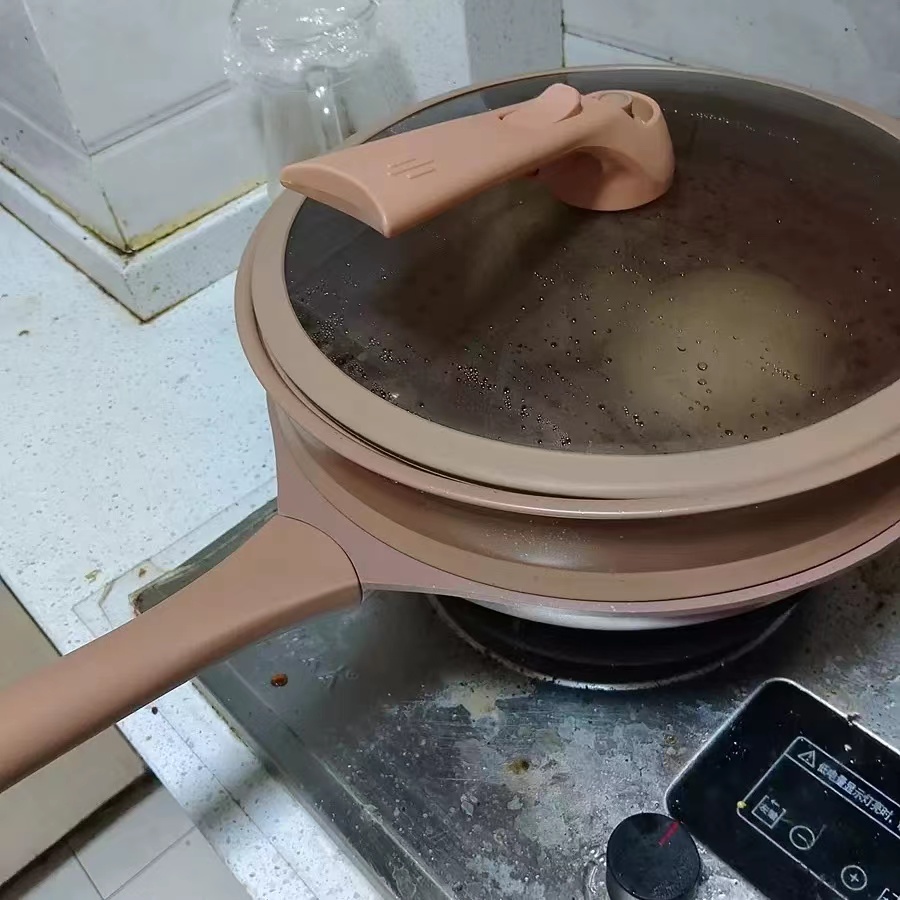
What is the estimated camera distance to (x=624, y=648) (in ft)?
1.77

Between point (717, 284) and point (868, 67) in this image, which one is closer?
point (717, 284)

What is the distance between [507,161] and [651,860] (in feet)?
1.08

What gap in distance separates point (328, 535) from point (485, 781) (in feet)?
0.56

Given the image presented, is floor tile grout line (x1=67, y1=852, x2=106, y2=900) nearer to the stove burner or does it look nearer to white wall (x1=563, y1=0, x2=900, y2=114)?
the stove burner

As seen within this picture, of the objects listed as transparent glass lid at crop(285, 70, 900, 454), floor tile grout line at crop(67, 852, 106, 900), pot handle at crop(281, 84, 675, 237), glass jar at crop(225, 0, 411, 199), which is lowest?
floor tile grout line at crop(67, 852, 106, 900)

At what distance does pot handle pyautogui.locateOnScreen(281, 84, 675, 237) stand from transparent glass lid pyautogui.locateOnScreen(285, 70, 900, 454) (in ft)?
0.06

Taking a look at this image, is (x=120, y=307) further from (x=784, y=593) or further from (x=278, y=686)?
(x=784, y=593)

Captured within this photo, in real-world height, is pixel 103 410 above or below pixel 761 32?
below

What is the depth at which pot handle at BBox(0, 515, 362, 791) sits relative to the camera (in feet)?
1.16

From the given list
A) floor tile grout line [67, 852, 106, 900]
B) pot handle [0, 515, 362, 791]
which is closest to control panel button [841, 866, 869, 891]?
pot handle [0, 515, 362, 791]

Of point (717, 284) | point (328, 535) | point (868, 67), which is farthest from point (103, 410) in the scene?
point (868, 67)

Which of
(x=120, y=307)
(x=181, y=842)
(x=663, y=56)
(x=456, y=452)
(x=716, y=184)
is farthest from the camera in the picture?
(x=181, y=842)

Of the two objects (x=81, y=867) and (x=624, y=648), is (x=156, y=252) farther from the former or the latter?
(x=81, y=867)

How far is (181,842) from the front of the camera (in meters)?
1.16
